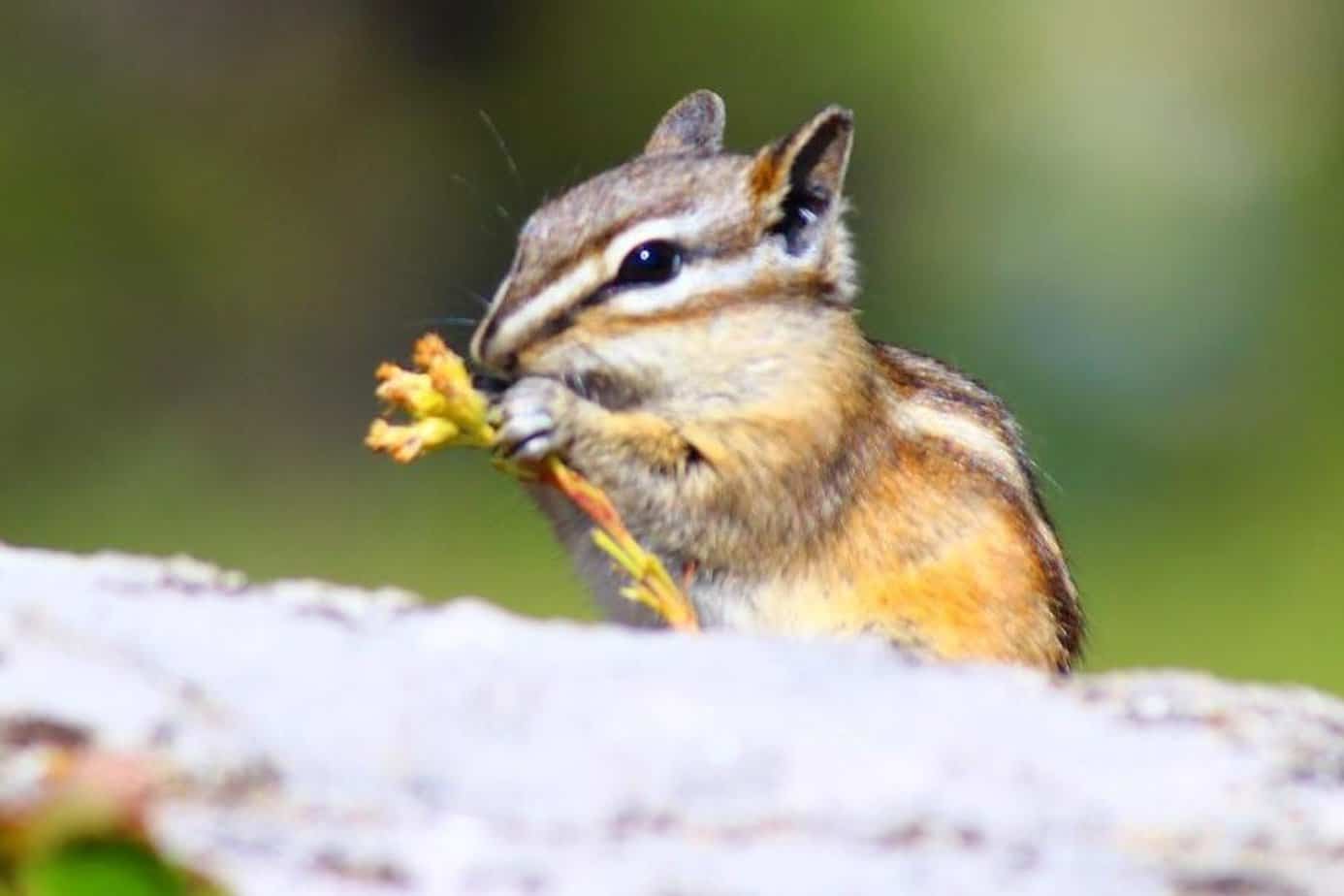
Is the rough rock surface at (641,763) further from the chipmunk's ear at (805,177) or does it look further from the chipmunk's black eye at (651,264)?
the chipmunk's ear at (805,177)

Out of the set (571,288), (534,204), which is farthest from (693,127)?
(534,204)

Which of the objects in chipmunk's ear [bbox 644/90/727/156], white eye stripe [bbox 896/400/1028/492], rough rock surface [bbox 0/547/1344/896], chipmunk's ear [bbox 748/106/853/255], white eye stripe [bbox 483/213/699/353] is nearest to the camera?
rough rock surface [bbox 0/547/1344/896]

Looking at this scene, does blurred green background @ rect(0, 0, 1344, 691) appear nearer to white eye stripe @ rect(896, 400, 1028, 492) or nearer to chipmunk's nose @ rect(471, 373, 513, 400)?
white eye stripe @ rect(896, 400, 1028, 492)

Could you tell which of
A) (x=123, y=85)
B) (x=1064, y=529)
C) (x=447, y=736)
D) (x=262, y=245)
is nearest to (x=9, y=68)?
(x=123, y=85)

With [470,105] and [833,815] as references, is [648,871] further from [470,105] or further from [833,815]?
[470,105]

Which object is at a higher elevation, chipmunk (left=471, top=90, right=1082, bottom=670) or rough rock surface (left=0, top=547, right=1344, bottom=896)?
chipmunk (left=471, top=90, right=1082, bottom=670)

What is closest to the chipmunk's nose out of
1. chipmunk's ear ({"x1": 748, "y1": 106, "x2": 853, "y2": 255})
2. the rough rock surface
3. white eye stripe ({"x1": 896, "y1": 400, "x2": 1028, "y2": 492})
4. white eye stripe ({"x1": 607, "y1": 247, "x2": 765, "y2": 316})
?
white eye stripe ({"x1": 607, "y1": 247, "x2": 765, "y2": 316})

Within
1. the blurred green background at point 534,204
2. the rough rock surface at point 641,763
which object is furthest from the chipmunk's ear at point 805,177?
the blurred green background at point 534,204
